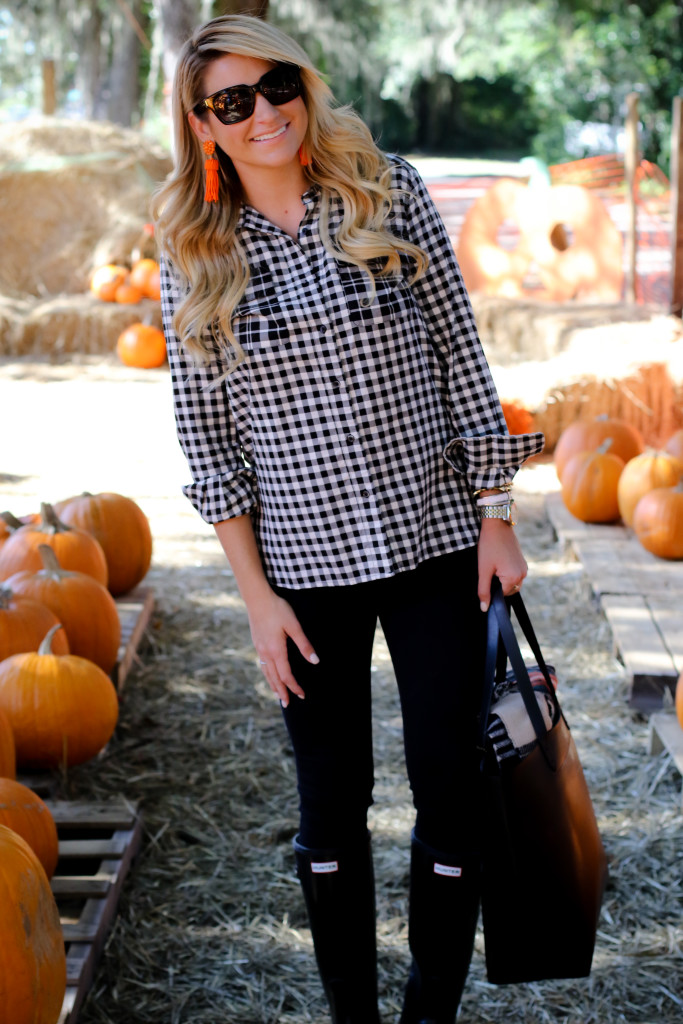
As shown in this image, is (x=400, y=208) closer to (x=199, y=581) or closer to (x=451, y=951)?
(x=451, y=951)

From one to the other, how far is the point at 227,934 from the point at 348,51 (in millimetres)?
24922

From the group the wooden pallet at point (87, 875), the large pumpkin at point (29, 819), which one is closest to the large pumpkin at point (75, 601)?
the wooden pallet at point (87, 875)

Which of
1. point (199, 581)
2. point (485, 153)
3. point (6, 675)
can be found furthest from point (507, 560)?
point (485, 153)

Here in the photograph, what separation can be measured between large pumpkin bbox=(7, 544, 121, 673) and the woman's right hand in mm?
1565

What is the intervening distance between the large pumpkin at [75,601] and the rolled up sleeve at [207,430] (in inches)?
61.1

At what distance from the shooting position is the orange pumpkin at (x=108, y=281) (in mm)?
10781

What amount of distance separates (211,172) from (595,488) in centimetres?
345

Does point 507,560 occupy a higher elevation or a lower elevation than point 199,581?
higher

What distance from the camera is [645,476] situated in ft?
15.2

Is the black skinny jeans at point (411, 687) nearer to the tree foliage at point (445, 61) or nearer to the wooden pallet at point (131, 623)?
the wooden pallet at point (131, 623)

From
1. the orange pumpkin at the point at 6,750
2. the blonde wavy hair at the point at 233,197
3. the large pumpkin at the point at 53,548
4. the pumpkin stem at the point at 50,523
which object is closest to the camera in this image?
the blonde wavy hair at the point at 233,197

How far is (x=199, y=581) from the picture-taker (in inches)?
189

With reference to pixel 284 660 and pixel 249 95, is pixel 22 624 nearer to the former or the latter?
pixel 284 660

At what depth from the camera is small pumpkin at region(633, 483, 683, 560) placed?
427 cm
